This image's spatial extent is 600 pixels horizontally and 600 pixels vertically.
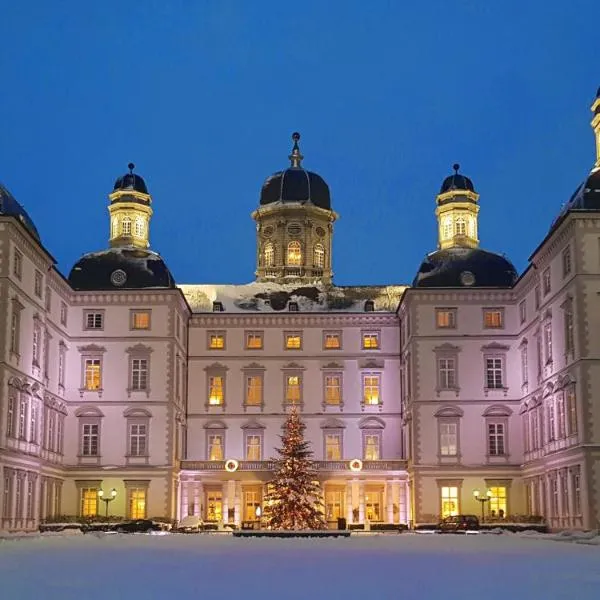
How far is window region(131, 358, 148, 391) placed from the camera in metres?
60.9

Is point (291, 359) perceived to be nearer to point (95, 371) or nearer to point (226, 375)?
point (226, 375)

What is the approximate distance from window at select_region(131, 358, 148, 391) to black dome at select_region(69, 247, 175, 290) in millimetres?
4233

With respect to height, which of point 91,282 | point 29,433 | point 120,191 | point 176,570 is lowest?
point 176,570

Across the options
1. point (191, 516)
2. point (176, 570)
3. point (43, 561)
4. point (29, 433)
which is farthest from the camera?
point (191, 516)

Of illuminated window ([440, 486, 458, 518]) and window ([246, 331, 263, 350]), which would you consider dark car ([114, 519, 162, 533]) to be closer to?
window ([246, 331, 263, 350])

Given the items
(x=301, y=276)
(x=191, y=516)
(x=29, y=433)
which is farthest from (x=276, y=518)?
(x=301, y=276)

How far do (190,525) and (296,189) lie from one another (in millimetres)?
28373

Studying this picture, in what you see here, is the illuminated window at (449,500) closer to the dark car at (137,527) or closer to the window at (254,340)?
the window at (254,340)

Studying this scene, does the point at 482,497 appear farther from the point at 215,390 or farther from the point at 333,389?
the point at 215,390

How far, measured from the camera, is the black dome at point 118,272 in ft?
204

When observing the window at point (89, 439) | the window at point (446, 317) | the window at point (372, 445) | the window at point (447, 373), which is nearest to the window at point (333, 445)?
the window at point (372, 445)

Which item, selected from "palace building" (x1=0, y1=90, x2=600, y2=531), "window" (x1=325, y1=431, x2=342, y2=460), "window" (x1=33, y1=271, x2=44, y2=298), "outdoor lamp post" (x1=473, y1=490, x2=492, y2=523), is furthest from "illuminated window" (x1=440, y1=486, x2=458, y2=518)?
"window" (x1=33, y1=271, x2=44, y2=298)

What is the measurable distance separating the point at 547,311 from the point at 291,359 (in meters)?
18.9

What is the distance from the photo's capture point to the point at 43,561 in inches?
965
